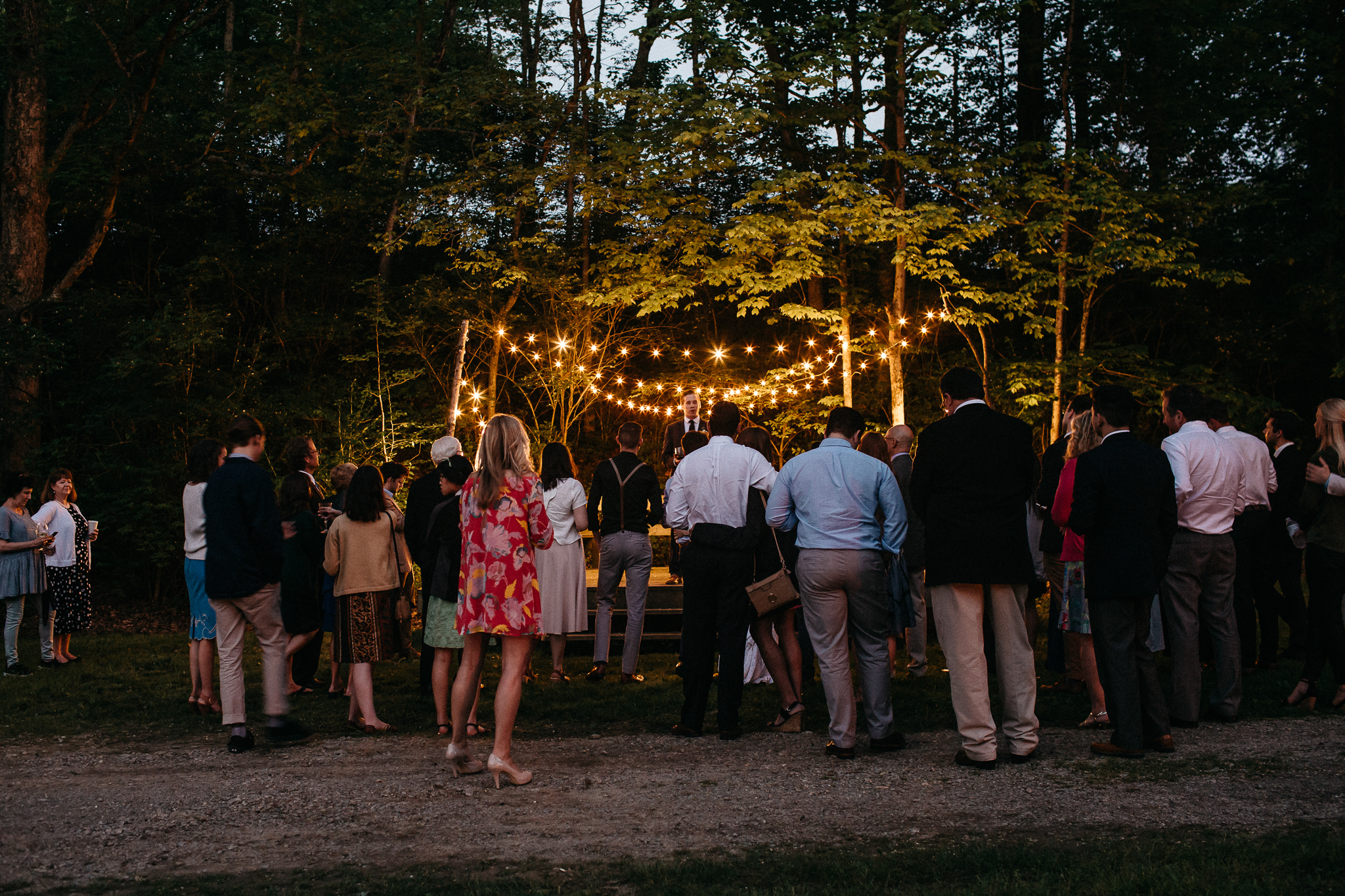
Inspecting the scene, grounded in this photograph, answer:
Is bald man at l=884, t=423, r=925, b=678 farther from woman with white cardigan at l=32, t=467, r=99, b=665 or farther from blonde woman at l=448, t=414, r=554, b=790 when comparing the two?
woman with white cardigan at l=32, t=467, r=99, b=665

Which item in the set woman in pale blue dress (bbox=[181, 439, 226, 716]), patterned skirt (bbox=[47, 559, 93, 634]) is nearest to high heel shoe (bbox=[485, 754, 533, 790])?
woman in pale blue dress (bbox=[181, 439, 226, 716])

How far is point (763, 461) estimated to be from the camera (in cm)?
583

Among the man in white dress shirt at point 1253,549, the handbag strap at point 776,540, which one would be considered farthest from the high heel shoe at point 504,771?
the man in white dress shirt at point 1253,549

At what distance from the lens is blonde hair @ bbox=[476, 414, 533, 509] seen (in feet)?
15.7

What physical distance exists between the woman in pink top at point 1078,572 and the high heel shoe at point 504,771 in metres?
3.03

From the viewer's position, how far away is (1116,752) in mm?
4895

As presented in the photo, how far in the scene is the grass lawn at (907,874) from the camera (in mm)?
3281

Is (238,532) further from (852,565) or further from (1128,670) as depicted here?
(1128,670)

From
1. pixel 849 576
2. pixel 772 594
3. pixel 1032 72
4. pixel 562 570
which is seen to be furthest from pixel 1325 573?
pixel 1032 72

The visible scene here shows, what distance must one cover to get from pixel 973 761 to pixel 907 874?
149cm

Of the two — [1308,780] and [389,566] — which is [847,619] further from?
[389,566]

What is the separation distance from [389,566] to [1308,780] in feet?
16.4

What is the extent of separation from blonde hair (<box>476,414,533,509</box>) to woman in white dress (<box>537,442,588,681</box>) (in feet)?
7.76

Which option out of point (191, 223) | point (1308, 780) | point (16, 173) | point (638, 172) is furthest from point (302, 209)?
point (1308, 780)
